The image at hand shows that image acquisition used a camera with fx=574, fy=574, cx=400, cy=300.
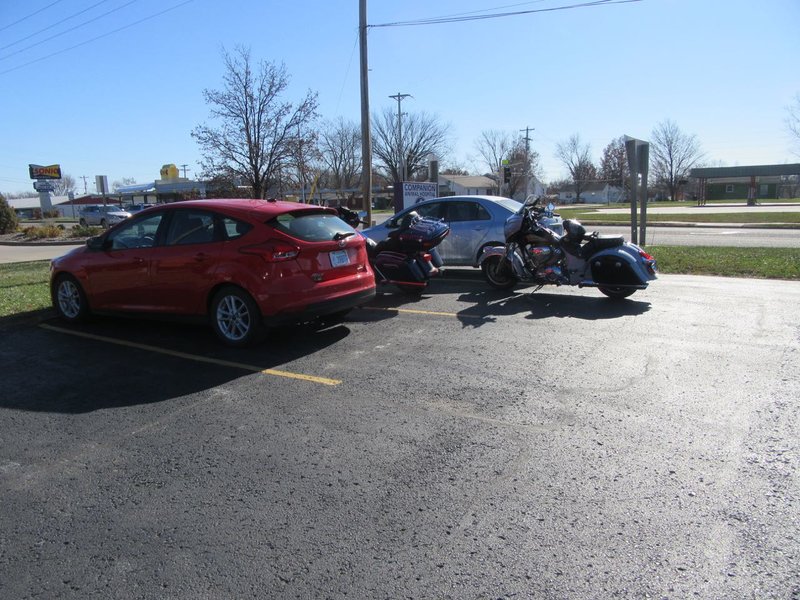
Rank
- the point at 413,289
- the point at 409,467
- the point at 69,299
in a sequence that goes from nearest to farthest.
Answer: the point at 409,467 → the point at 69,299 → the point at 413,289

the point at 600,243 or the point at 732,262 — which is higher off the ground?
the point at 600,243

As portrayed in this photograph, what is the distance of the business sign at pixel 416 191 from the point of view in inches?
620

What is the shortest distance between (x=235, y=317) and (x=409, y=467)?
3.39 m

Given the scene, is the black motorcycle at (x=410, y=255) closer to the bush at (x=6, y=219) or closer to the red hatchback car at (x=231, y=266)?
the red hatchback car at (x=231, y=266)

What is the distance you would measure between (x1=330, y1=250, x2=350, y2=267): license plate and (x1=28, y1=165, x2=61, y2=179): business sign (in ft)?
201

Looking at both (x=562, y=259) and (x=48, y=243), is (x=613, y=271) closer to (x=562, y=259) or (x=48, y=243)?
(x=562, y=259)

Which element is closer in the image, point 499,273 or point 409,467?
point 409,467

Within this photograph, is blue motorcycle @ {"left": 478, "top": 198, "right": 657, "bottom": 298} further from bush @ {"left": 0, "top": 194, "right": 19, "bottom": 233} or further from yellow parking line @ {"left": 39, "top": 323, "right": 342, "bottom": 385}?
bush @ {"left": 0, "top": 194, "right": 19, "bottom": 233}

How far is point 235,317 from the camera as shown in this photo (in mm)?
6297

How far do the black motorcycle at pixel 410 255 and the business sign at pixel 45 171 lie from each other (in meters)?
59.6

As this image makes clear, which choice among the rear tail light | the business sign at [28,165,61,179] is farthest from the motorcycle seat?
the business sign at [28,165,61,179]

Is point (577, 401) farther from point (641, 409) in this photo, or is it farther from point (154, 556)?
point (154, 556)

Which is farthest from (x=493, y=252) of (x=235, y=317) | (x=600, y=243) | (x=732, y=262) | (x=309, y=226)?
(x=732, y=262)

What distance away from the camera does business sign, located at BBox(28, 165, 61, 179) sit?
57456 mm
